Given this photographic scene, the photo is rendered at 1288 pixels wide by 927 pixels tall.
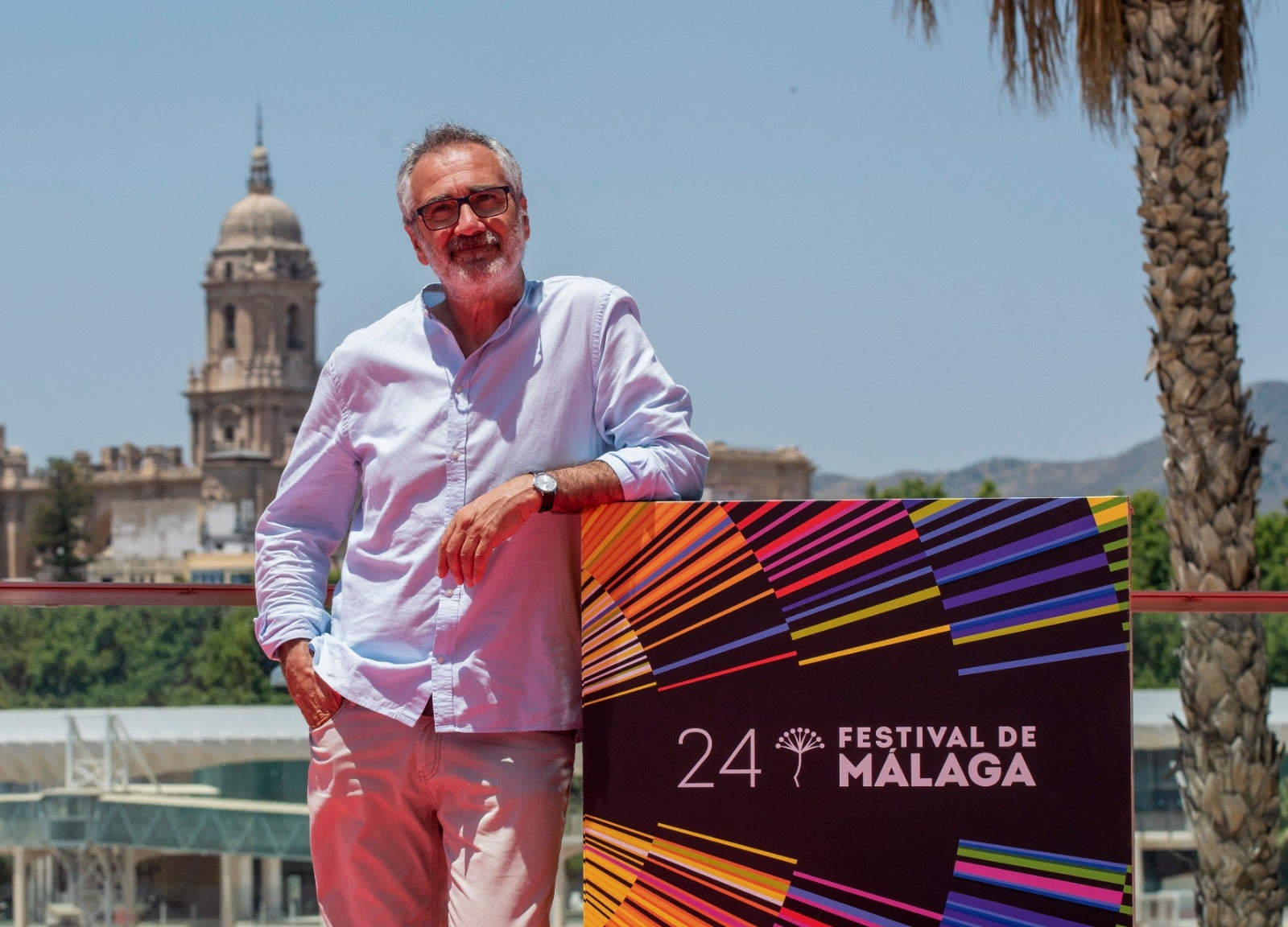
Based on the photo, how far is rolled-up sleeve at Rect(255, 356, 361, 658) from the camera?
2.66 m

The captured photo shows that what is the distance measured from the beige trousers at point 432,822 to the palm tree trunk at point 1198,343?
3.97 meters

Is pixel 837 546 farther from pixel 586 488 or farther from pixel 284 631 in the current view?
pixel 284 631

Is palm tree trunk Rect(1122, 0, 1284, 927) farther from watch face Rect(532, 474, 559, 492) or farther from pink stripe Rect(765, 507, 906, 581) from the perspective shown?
watch face Rect(532, 474, 559, 492)

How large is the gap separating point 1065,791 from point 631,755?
1.94 feet

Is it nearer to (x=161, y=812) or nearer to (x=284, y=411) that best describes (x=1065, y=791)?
(x=161, y=812)

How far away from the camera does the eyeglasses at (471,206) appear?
2.53 metres

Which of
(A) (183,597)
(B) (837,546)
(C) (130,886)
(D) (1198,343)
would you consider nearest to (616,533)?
(B) (837,546)

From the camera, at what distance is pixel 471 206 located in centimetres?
252

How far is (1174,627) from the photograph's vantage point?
4.42 meters

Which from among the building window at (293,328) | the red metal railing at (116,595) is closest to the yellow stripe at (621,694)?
the red metal railing at (116,595)

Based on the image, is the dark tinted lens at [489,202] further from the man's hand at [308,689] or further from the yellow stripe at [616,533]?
the man's hand at [308,689]

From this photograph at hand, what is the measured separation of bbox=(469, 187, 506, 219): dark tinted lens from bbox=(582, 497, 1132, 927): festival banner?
51cm

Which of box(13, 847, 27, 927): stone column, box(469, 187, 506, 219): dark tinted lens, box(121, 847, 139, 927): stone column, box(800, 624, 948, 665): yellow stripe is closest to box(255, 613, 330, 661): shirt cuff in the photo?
box(469, 187, 506, 219): dark tinted lens

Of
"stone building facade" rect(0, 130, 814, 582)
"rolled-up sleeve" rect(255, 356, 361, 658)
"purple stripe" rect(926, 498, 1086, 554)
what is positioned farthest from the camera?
"stone building facade" rect(0, 130, 814, 582)
